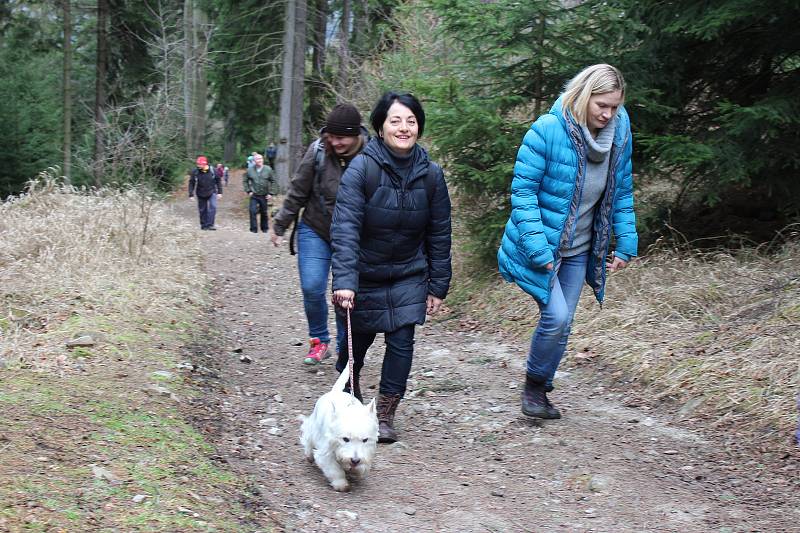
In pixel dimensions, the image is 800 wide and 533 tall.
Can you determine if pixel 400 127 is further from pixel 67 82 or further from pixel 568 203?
pixel 67 82

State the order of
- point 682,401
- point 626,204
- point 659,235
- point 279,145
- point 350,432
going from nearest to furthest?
point 350,432 < point 626,204 < point 682,401 < point 659,235 < point 279,145

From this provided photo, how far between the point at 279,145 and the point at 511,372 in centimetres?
1834

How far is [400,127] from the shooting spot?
438 cm

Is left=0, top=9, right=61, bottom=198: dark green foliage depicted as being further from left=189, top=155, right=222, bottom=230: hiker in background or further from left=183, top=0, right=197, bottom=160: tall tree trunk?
left=183, top=0, right=197, bottom=160: tall tree trunk

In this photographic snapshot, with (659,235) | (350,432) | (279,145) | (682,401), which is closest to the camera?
(350,432)

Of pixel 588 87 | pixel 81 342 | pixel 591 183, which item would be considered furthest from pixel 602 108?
pixel 81 342

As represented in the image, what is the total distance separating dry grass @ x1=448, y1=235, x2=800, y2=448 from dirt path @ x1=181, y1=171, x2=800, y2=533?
13.3 inches

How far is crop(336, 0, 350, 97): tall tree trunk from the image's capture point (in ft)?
63.4

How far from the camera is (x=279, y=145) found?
23578 mm

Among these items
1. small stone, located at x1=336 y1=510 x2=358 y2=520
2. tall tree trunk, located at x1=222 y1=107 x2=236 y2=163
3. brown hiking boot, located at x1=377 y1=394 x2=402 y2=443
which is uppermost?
tall tree trunk, located at x1=222 y1=107 x2=236 y2=163

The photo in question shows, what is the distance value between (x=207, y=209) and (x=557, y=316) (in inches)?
597

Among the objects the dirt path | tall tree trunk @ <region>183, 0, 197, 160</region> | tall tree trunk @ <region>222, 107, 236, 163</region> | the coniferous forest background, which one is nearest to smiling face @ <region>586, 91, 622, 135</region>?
the dirt path

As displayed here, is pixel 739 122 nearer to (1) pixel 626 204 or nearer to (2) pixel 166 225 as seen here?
(1) pixel 626 204

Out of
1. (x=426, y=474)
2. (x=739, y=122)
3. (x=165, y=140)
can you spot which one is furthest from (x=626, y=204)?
(x=165, y=140)
